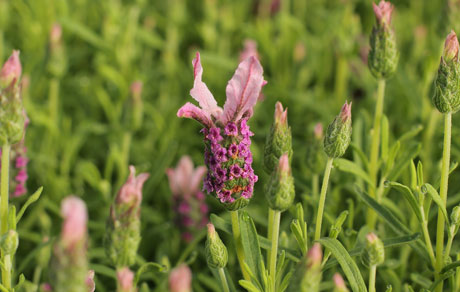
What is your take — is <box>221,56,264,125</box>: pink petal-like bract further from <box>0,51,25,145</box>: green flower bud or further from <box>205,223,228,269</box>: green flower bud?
<box>0,51,25,145</box>: green flower bud

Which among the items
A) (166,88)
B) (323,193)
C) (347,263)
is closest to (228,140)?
(323,193)

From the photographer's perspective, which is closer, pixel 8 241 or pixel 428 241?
pixel 8 241

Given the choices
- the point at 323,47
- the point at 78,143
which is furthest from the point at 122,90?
the point at 323,47

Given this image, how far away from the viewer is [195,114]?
1333mm

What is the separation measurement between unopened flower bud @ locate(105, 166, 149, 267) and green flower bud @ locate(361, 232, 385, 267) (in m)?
0.47

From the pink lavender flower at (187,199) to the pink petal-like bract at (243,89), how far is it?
83cm

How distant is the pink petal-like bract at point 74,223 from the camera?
35.1 inches

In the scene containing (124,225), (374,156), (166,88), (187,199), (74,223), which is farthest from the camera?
(166,88)

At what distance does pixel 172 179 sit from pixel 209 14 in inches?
46.1

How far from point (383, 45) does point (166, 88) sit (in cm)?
141

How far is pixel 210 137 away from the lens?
1.33 meters

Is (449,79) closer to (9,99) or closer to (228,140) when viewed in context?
(228,140)

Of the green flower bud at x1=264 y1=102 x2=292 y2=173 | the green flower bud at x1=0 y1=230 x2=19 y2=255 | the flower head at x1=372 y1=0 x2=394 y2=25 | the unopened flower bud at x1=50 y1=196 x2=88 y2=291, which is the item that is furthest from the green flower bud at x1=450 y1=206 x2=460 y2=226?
the green flower bud at x1=0 y1=230 x2=19 y2=255

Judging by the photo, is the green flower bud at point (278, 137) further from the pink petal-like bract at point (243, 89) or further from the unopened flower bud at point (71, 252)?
the unopened flower bud at point (71, 252)
